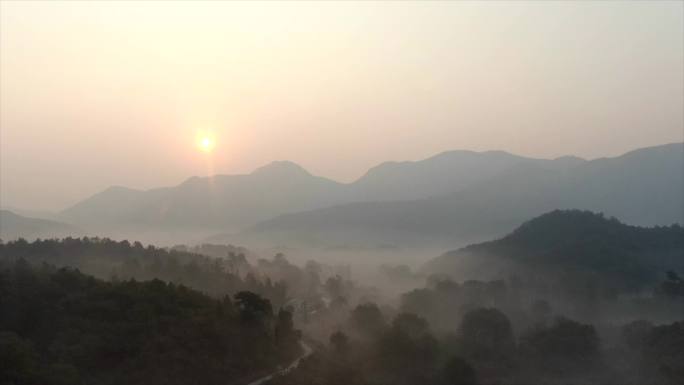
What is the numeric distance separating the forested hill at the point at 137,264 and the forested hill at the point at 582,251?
47.4m

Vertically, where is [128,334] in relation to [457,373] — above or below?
above

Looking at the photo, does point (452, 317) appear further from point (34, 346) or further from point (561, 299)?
point (34, 346)

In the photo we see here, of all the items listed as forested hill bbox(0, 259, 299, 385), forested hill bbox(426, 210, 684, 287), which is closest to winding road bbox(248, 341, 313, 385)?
forested hill bbox(0, 259, 299, 385)

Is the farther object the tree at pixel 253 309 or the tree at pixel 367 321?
the tree at pixel 367 321

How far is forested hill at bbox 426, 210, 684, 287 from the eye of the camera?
347 ft

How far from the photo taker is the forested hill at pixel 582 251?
10581cm

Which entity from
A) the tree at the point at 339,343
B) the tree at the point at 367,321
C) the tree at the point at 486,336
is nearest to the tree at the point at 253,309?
the tree at the point at 339,343

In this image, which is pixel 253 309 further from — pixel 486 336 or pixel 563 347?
pixel 563 347

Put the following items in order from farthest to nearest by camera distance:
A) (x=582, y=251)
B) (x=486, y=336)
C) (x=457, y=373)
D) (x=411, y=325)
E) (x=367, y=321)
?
1. (x=582, y=251)
2. (x=367, y=321)
3. (x=486, y=336)
4. (x=411, y=325)
5. (x=457, y=373)

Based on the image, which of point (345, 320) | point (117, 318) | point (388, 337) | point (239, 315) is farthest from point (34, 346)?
point (345, 320)

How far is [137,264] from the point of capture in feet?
264

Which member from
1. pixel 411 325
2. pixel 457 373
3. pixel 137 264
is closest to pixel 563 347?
pixel 411 325

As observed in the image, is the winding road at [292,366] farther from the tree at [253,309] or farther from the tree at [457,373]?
the tree at [457,373]

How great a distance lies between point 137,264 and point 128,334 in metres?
40.5
